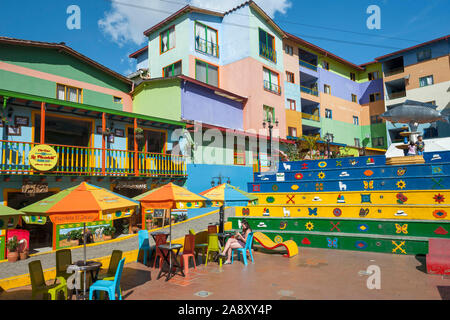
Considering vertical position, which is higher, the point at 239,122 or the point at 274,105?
the point at 274,105

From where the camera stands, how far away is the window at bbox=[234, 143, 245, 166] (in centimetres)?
2203

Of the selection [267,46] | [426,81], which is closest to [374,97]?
[426,81]

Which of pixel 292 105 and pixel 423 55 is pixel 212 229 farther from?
pixel 423 55

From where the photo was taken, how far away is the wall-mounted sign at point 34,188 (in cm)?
1173

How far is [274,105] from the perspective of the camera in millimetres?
26953

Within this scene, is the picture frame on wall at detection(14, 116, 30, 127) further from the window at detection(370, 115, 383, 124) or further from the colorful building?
the window at detection(370, 115, 383, 124)

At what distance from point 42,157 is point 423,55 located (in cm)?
3957

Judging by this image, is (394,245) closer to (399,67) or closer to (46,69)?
(46,69)

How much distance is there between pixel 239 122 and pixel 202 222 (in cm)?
1076

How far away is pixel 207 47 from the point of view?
25625 mm

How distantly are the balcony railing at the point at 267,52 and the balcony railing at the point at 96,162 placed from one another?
46.1 feet

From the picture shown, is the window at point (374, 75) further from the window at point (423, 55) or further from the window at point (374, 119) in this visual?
the window at point (423, 55)

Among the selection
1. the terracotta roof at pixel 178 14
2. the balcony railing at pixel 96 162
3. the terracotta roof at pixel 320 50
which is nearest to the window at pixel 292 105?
the terracotta roof at pixel 320 50

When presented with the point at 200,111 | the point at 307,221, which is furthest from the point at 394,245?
the point at 200,111
